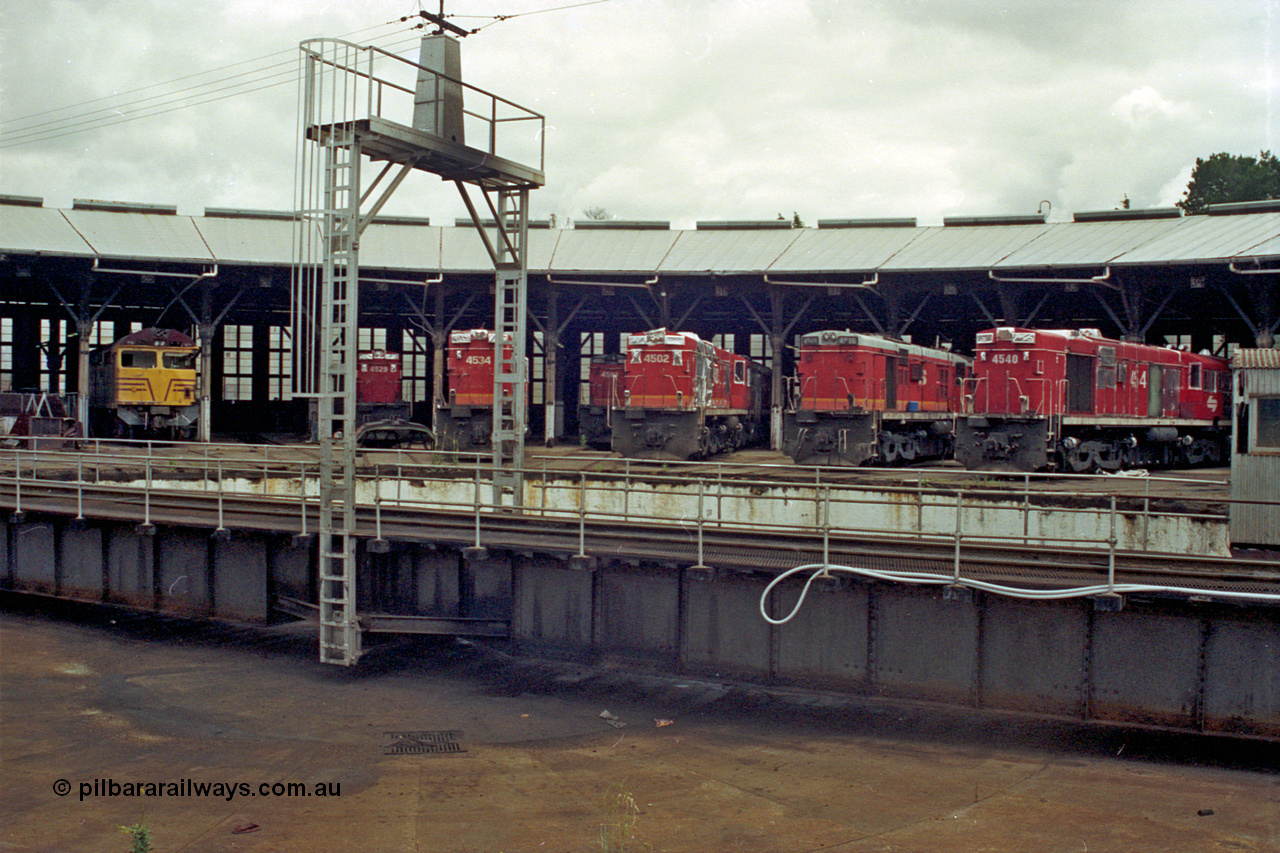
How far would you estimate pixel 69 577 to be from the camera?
19.3 metres

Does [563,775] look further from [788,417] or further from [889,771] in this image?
[788,417]

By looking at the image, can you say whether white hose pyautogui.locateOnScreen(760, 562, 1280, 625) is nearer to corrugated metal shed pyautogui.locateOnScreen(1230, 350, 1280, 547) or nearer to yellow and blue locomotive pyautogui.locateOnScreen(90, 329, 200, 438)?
corrugated metal shed pyautogui.locateOnScreen(1230, 350, 1280, 547)

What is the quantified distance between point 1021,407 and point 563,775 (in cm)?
1819

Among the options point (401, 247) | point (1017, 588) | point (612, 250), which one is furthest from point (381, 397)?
point (1017, 588)

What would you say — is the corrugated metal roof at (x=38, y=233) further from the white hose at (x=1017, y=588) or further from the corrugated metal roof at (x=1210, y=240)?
the corrugated metal roof at (x=1210, y=240)

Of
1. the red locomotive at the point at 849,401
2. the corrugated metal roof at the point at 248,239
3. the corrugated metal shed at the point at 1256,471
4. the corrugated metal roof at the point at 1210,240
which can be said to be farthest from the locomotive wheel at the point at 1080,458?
the corrugated metal roof at the point at 248,239

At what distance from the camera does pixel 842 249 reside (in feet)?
124

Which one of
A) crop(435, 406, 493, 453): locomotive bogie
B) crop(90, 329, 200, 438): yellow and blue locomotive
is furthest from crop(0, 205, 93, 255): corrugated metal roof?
crop(435, 406, 493, 453): locomotive bogie

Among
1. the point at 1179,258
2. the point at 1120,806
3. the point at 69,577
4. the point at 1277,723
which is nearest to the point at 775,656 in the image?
the point at 1120,806

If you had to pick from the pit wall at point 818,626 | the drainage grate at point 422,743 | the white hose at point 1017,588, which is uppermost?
the white hose at point 1017,588

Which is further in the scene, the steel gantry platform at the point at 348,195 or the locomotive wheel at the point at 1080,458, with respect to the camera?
the locomotive wheel at the point at 1080,458

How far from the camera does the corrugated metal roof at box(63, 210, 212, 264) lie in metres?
36.2

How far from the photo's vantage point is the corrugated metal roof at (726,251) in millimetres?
36719

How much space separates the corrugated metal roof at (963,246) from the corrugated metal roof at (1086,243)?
1.64 feet
